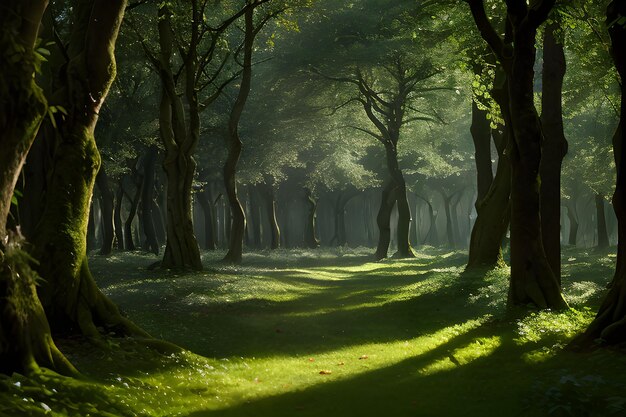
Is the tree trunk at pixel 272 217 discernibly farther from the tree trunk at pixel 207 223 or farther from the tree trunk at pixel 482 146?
the tree trunk at pixel 482 146

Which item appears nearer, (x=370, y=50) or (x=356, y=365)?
(x=356, y=365)

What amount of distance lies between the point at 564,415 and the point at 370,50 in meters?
31.8

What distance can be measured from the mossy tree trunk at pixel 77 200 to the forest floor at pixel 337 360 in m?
0.64

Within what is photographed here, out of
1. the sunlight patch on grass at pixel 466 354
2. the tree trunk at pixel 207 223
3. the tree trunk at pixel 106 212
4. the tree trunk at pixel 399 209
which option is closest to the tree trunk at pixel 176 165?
the tree trunk at pixel 106 212

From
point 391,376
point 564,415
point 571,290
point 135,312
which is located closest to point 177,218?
point 135,312

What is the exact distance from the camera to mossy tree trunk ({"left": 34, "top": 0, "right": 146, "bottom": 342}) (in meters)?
10.6

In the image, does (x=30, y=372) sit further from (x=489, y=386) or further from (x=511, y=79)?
(x=511, y=79)

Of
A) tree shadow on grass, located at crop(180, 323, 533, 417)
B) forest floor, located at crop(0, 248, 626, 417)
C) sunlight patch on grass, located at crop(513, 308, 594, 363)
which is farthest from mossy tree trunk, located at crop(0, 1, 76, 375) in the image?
sunlight patch on grass, located at crop(513, 308, 594, 363)

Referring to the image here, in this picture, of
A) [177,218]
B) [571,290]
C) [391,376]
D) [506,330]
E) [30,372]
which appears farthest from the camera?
[177,218]

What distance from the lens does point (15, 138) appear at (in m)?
7.12

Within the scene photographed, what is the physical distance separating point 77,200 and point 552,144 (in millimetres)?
12017

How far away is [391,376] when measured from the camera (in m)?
10.5

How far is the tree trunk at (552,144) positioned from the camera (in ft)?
56.0

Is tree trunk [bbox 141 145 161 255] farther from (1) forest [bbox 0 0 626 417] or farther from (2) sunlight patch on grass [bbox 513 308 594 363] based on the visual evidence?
(2) sunlight patch on grass [bbox 513 308 594 363]
